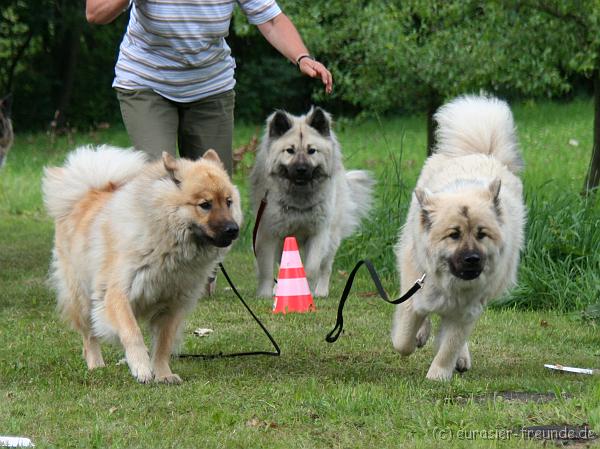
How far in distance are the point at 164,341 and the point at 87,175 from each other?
3.71ft

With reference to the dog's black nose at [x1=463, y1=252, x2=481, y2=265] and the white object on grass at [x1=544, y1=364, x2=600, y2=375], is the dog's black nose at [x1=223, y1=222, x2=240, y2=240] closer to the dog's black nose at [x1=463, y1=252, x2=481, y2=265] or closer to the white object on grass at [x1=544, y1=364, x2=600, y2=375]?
the dog's black nose at [x1=463, y1=252, x2=481, y2=265]

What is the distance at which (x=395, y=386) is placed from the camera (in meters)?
4.88

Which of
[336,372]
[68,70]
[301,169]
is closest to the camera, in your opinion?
[336,372]

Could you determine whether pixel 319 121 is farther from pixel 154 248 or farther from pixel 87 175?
pixel 154 248

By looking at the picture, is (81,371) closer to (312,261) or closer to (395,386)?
(395,386)

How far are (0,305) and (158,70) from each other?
2.52 metres

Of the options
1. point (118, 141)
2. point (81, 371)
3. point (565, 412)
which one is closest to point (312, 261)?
point (81, 371)

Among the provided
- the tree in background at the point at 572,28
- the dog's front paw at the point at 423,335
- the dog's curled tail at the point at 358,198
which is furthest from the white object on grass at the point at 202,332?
the tree in background at the point at 572,28

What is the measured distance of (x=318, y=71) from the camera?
5969 millimetres

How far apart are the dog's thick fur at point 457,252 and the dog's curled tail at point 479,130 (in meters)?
0.28

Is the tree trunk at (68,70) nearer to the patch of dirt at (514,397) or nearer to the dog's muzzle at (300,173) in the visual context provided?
the dog's muzzle at (300,173)

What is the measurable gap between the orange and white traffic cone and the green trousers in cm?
102

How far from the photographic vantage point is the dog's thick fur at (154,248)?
500 centimetres

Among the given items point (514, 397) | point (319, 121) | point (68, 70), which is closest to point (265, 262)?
point (319, 121)
